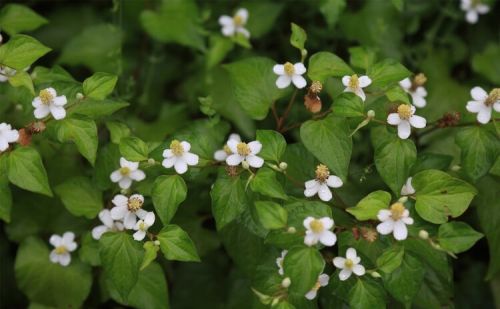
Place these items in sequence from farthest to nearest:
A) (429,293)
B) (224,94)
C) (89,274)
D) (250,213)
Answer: (224,94) → (89,274) → (429,293) → (250,213)

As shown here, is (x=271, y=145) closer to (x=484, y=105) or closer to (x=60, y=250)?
(x=484, y=105)

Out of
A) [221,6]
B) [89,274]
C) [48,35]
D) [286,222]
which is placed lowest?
[89,274]

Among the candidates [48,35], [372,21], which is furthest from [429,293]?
[48,35]

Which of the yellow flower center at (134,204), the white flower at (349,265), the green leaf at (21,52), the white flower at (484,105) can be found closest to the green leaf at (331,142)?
the white flower at (349,265)

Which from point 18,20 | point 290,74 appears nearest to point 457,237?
point 290,74

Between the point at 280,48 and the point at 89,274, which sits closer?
the point at 89,274

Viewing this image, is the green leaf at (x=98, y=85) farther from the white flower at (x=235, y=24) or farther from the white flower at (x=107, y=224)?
the white flower at (x=235, y=24)

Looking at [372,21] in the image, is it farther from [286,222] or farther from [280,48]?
[286,222]
